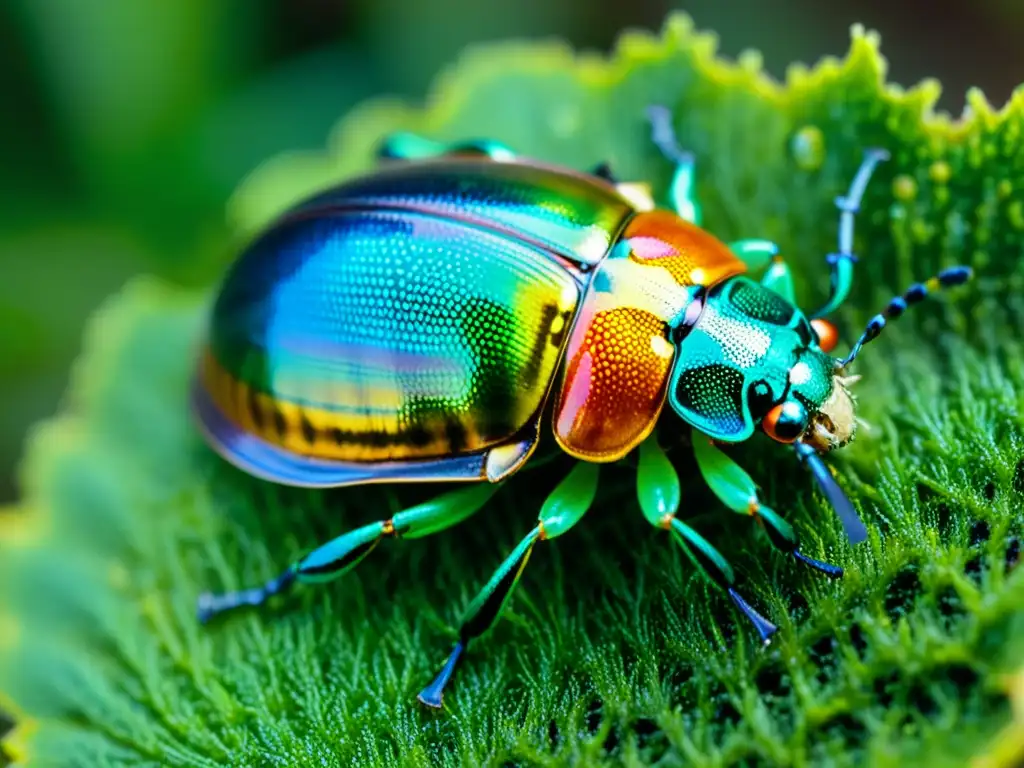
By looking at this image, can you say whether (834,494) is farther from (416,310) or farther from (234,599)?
(234,599)

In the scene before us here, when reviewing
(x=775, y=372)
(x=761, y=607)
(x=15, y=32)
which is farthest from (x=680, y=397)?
(x=15, y=32)

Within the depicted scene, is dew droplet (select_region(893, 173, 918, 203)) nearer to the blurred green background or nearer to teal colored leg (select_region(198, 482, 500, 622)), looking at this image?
teal colored leg (select_region(198, 482, 500, 622))

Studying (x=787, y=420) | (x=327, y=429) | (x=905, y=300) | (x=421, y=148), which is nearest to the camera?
(x=787, y=420)

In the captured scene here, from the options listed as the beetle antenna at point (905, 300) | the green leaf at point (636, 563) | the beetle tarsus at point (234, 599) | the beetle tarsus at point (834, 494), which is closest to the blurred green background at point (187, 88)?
the green leaf at point (636, 563)

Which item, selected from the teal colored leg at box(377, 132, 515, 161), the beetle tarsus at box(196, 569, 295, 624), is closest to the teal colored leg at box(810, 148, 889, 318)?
the teal colored leg at box(377, 132, 515, 161)

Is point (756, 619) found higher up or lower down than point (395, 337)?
lower down

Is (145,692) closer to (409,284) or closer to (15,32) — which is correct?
(409,284)

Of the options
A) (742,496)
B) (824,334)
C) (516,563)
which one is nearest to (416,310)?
(516,563)
